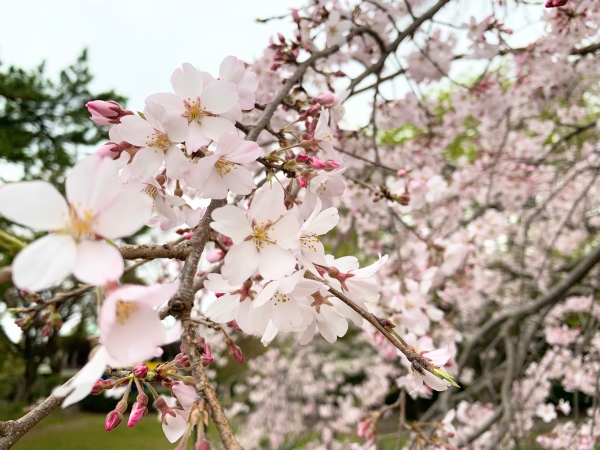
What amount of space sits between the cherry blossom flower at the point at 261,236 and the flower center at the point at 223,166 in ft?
0.39

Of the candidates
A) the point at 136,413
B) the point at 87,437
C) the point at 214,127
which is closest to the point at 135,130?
the point at 214,127

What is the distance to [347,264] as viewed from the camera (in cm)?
81

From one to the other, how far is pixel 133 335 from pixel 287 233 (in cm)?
29

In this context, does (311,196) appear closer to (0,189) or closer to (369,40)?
(0,189)

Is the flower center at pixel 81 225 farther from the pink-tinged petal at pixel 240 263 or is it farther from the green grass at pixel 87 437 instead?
the green grass at pixel 87 437

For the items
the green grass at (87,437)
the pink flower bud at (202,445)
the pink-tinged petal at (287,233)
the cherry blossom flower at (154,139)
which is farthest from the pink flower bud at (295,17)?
the green grass at (87,437)

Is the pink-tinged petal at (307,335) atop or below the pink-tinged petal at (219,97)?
below

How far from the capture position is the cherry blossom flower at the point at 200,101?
2.51ft

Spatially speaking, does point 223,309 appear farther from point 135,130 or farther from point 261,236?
point 135,130

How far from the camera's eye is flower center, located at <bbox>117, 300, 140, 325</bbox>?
0.47 m

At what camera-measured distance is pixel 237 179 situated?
792 millimetres

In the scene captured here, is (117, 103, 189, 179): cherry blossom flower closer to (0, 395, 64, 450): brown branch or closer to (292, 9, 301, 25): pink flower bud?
(0, 395, 64, 450): brown branch

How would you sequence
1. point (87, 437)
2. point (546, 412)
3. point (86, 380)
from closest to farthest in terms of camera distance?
point (86, 380) → point (546, 412) → point (87, 437)

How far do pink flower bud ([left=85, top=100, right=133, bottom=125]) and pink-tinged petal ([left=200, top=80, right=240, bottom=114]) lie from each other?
0.49 feet
